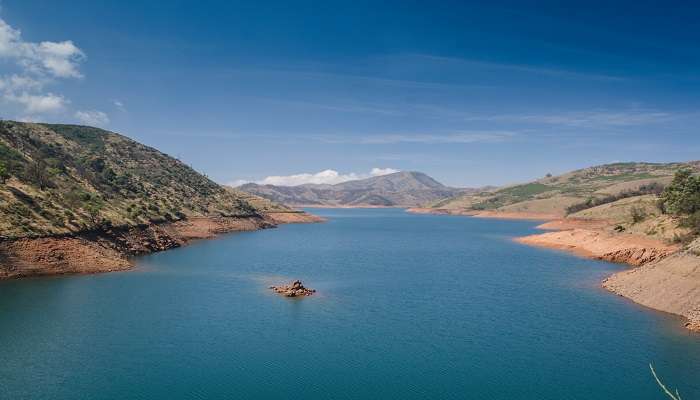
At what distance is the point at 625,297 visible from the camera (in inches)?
2542

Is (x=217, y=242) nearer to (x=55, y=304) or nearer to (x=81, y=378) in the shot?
(x=55, y=304)

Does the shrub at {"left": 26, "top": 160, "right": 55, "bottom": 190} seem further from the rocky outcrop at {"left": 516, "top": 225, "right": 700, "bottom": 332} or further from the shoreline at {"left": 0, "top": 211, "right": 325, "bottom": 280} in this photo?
the rocky outcrop at {"left": 516, "top": 225, "right": 700, "bottom": 332}

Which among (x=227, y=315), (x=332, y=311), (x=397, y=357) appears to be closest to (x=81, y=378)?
(x=227, y=315)

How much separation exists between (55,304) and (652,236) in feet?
330

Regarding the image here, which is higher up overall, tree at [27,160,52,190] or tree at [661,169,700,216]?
tree at [27,160,52,190]

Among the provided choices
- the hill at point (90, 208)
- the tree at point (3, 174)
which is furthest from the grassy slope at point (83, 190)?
the tree at point (3, 174)

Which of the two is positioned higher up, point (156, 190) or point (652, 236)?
point (156, 190)

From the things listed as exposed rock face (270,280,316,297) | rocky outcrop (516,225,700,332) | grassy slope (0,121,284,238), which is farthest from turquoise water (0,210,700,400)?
grassy slope (0,121,284,238)

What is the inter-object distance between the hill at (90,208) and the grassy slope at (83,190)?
0.63 feet

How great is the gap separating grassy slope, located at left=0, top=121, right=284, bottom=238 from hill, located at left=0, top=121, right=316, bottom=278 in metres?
0.19

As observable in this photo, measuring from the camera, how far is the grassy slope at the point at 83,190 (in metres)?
81.1

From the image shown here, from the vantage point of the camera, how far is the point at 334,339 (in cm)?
4553

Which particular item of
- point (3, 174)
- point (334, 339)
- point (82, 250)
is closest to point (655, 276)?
point (334, 339)

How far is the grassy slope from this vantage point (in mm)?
81125
